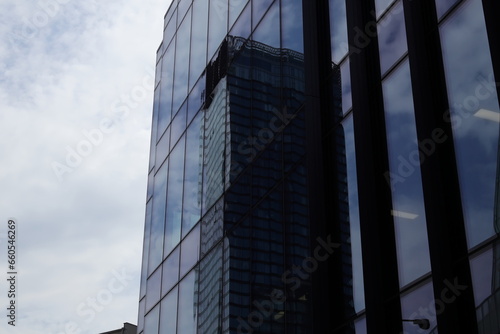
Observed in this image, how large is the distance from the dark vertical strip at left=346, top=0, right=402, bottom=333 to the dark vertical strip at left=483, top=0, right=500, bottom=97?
3566 millimetres

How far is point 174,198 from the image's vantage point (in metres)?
27.7

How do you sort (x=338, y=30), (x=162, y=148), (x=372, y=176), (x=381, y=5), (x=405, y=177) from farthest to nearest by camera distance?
(x=162, y=148), (x=338, y=30), (x=381, y=5), (x=372, y=176), (x=405, y=177)

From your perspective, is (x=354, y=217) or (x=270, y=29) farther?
(x=270, y=29)

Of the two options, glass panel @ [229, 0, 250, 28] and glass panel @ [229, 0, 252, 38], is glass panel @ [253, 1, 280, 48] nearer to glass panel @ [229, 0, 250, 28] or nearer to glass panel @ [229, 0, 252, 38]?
glass panel @ [229, 0, 252, 38]

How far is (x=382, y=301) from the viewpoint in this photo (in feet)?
44.5

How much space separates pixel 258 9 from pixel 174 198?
8.57 meters

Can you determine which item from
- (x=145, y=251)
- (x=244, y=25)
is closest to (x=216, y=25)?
(x=244, y=25)

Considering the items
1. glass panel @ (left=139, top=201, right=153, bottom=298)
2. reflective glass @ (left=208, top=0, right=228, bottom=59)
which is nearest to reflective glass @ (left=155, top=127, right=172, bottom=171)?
glass panel @ (left=139, top=201, right=153, bottom=298)

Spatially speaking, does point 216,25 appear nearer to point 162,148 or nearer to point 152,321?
point 162,148

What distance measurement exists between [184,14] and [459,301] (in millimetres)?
22559

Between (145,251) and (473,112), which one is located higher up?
(145,251)

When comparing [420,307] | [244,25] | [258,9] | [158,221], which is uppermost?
[244,25]

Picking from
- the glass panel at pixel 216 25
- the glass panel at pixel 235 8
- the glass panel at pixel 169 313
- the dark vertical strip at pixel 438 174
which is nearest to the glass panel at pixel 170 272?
the glass panel at pixel 169 313

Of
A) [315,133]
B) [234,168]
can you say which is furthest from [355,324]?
[234,168]
